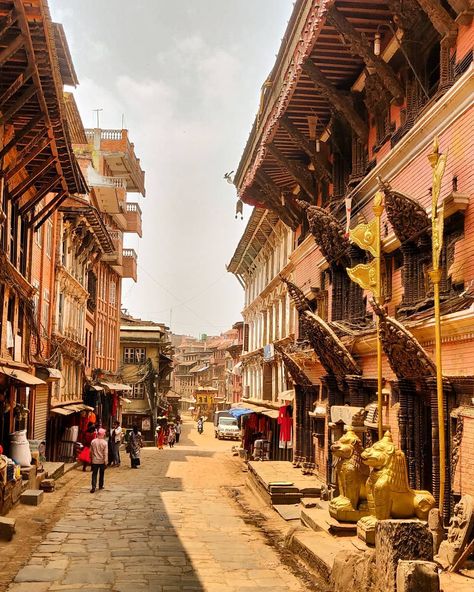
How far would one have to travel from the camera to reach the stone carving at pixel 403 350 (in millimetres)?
10844

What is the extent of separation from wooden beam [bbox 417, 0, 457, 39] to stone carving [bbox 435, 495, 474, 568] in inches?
275

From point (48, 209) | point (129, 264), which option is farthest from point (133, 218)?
point (48, 209)

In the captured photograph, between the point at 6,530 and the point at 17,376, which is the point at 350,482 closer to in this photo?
the point at 6,530

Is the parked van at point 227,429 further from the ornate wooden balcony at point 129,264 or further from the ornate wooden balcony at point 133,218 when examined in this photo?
the ornate wooden balcony at point 133,218

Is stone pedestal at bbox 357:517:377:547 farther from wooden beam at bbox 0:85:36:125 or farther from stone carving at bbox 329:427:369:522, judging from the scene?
wooden beam at bbox 0:85:36:125

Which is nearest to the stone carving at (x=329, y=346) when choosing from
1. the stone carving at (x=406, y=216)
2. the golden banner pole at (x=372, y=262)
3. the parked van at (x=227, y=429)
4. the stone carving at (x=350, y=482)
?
the golden banner pole at (x=372, y=262)

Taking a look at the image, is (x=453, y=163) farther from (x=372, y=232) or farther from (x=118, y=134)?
(x=118, y=134)

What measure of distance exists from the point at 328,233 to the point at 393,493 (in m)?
8.41

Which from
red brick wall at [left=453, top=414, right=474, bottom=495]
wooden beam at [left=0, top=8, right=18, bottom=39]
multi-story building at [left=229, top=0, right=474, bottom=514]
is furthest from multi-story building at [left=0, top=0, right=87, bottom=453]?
red brick wall at [left=453, top=414, right=474, bottom=495]

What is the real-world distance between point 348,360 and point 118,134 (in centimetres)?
3794

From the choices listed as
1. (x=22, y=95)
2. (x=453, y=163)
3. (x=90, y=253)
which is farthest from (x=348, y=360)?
(x=90, y=253)

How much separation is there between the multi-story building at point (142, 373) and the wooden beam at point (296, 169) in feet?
114

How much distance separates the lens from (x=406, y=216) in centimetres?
1193

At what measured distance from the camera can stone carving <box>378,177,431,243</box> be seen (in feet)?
38.0
